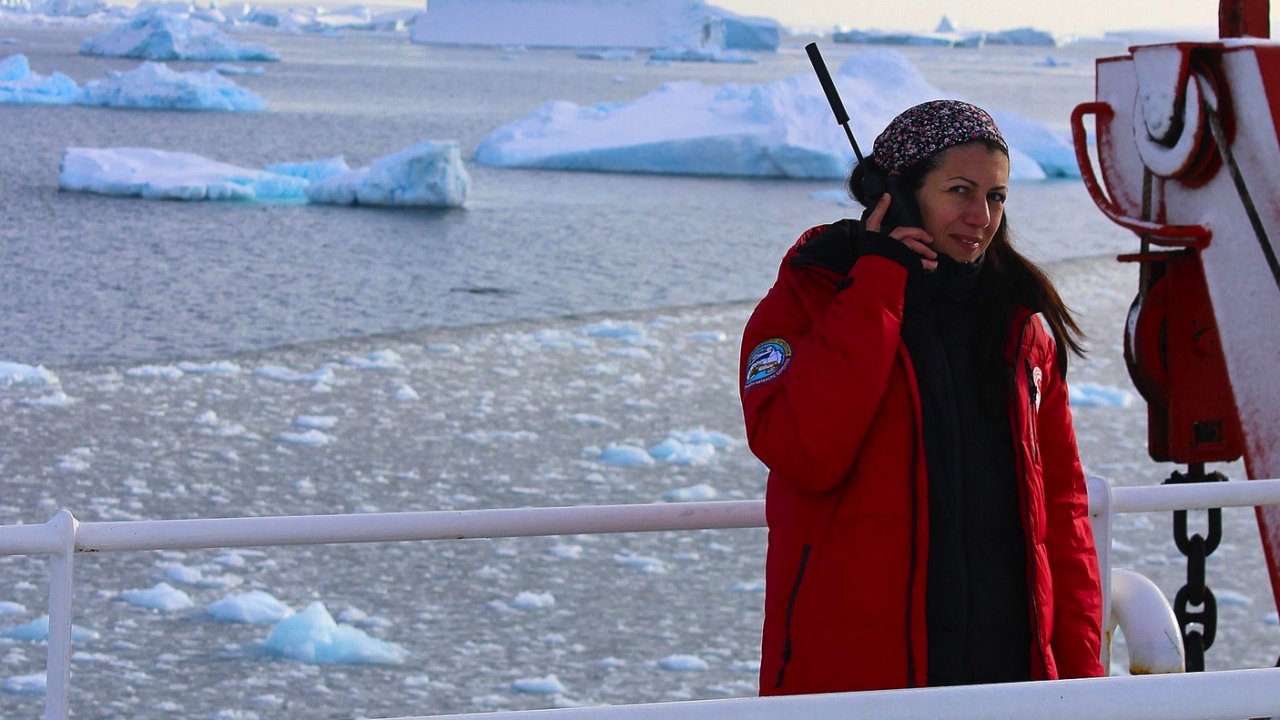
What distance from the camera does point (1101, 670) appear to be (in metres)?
1.76

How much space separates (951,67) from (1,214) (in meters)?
80.1

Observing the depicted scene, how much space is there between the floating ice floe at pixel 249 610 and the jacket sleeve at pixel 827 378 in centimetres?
348

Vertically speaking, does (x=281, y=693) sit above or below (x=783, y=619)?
below

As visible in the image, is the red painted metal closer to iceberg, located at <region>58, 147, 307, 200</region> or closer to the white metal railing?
the white metal railing

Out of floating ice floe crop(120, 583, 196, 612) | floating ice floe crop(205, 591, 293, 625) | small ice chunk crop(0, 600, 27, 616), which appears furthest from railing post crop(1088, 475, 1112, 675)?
small ice chunk crop(0, 600, 27, 616)

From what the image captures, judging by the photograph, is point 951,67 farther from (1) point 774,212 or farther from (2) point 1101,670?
(2) point 1101,670

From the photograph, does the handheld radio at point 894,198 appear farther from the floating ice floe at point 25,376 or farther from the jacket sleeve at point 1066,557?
the floating ice floe at point 25,376

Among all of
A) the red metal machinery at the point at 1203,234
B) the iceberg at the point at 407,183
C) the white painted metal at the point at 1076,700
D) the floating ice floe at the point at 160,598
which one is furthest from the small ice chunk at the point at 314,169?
the white painted metal at the point at 1076,700

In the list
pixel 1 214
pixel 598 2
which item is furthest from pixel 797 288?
Result: pixel 598 2

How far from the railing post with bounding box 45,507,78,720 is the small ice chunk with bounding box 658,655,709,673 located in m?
3.07

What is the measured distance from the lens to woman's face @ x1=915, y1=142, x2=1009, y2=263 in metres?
1.66

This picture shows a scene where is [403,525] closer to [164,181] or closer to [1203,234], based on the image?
[1203,234]

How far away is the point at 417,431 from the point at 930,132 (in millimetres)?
5813

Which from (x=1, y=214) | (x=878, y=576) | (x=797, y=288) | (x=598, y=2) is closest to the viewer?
(x=878, y=576)
